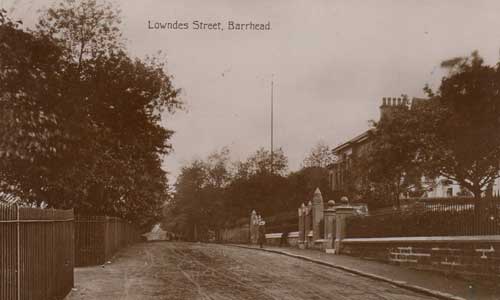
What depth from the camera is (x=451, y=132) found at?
30578 millimetres

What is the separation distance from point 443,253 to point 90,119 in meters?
12.8

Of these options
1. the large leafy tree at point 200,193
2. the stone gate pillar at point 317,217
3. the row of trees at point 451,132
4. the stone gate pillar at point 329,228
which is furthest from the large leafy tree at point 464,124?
the large leafy tree at point 200,193

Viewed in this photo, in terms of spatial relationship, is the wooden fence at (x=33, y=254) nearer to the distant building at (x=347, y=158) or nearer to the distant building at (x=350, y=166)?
the distant building at (x=350, y=166)

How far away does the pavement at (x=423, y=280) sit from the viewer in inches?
667

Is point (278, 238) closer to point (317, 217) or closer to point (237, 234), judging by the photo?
point (317, 217)

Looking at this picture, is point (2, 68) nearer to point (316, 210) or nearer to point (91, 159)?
point (91, 159)

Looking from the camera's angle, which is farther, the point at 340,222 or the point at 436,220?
the point at 340,222

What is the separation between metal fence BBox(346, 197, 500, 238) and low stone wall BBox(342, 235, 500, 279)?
0.22 m

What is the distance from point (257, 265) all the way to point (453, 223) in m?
7.33

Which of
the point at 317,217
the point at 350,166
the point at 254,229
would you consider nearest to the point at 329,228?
the point at 317,217

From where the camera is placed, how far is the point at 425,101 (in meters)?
32.8

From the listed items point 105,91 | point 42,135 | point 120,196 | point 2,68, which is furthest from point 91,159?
point 2,68

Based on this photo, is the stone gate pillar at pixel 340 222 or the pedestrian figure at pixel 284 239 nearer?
the stone gate pillar at pixel 340 222

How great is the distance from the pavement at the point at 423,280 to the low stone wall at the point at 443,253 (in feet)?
0.89
